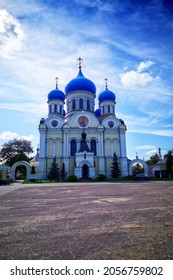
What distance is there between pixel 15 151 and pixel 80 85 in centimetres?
2483

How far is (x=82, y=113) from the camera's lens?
122 ft

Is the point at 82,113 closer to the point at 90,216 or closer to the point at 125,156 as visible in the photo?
the point at 125,156

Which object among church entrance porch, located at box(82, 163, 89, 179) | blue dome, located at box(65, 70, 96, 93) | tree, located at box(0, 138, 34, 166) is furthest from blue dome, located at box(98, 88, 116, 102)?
tree, located at box(0, 138, 34, 166)

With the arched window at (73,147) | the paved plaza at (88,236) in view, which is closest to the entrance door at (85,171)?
the arched window at (73,147)

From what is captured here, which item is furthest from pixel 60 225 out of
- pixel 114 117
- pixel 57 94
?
pixel 57 94

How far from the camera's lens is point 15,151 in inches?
1976

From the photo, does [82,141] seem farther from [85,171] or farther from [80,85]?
[80,85]

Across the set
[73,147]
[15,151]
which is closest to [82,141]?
[73,147]

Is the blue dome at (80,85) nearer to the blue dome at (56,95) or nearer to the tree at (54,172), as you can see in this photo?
the blue dome at (56,95)

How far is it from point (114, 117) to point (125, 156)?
830cm

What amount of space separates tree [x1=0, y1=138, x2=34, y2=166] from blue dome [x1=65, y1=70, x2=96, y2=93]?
784 inches

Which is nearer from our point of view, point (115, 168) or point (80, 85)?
point (115, 168)

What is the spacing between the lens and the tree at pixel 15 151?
49.1m

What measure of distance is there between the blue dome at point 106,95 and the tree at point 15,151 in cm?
2390
